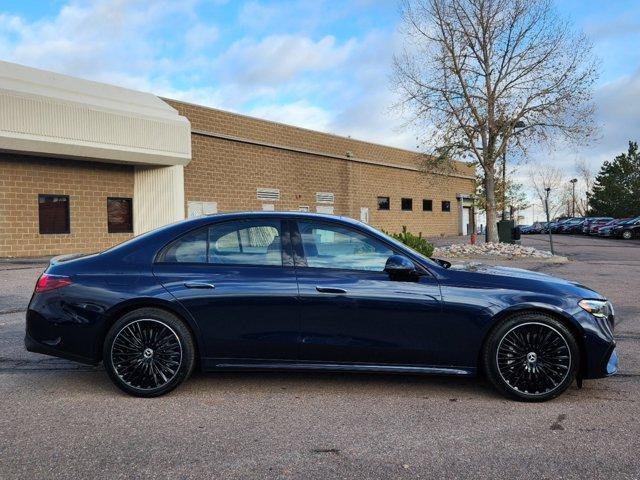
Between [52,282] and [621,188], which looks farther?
Result: [621,188]

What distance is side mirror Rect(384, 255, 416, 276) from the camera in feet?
14.2

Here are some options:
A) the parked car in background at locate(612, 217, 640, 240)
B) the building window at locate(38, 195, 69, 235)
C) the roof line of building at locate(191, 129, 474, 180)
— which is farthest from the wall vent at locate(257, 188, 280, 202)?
the parked car in background at locate(612, 217, 640, 240)

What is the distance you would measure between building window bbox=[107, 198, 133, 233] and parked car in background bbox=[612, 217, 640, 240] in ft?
110

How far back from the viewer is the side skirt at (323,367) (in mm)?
4402

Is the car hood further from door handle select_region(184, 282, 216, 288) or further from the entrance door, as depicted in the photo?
the entrance door

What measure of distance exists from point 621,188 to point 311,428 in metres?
74.2

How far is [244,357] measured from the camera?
14.7ft

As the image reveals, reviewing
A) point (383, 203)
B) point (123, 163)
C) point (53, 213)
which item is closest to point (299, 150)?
point (383, 203)

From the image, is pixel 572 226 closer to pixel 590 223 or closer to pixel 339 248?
pixel 590 223

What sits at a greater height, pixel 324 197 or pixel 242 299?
pixel 324 197

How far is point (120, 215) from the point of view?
75.0 feet

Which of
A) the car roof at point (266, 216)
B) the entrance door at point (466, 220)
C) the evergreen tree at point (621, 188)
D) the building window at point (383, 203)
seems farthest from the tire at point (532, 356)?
the evergreen tree at point (621, 188)

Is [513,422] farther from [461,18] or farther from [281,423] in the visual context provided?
[461,18]

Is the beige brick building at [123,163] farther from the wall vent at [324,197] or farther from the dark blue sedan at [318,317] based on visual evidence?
the dark blue sedan at [318,317]
